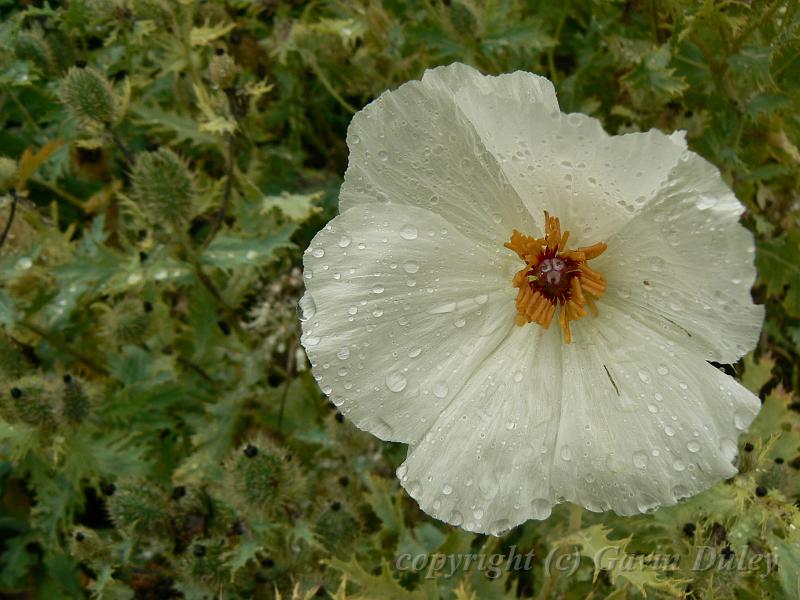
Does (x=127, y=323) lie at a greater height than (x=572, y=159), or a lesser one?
lesser

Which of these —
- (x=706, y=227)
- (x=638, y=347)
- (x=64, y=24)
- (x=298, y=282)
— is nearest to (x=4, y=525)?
(x=298, y=282)

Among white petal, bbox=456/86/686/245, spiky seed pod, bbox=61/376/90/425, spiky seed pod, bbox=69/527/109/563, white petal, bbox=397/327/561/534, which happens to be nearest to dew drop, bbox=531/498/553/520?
white petal, bbox=397/327/561/534

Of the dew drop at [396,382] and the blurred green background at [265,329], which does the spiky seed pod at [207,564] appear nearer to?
the blurred green background at [265,329]

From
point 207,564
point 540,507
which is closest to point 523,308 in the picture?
point 540,507

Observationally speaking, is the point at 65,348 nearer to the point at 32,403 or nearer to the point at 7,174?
the point at 32,403

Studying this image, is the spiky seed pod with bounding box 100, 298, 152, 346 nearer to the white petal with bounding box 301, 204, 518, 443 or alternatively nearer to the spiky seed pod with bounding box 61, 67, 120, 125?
the spiky seed pod with bounding box 61, 67, 120, 125

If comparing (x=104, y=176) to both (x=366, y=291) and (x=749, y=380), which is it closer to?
(x=366, y=291)
